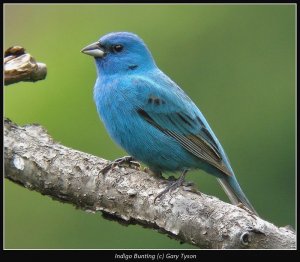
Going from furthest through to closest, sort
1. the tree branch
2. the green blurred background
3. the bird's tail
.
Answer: the green blurred background → the bird's tail → the tree branch

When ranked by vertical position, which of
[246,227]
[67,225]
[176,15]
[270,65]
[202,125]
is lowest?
[67,225]

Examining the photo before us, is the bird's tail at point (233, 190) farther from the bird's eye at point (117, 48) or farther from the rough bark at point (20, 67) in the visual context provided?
the rough bark at point (20, 67)

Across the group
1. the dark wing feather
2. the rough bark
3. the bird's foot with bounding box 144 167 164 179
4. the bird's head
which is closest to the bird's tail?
the dark wing feather

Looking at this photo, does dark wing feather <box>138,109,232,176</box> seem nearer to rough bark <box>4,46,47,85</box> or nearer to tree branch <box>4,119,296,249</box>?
tree branch <box>4,119,296,249</box>

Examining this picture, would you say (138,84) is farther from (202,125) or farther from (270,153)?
(270,153)

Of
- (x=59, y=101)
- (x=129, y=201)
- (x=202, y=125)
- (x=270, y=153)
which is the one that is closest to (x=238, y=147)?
(x=270, y=153)

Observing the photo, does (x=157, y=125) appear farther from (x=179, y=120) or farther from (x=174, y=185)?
(x=174, y=185)
